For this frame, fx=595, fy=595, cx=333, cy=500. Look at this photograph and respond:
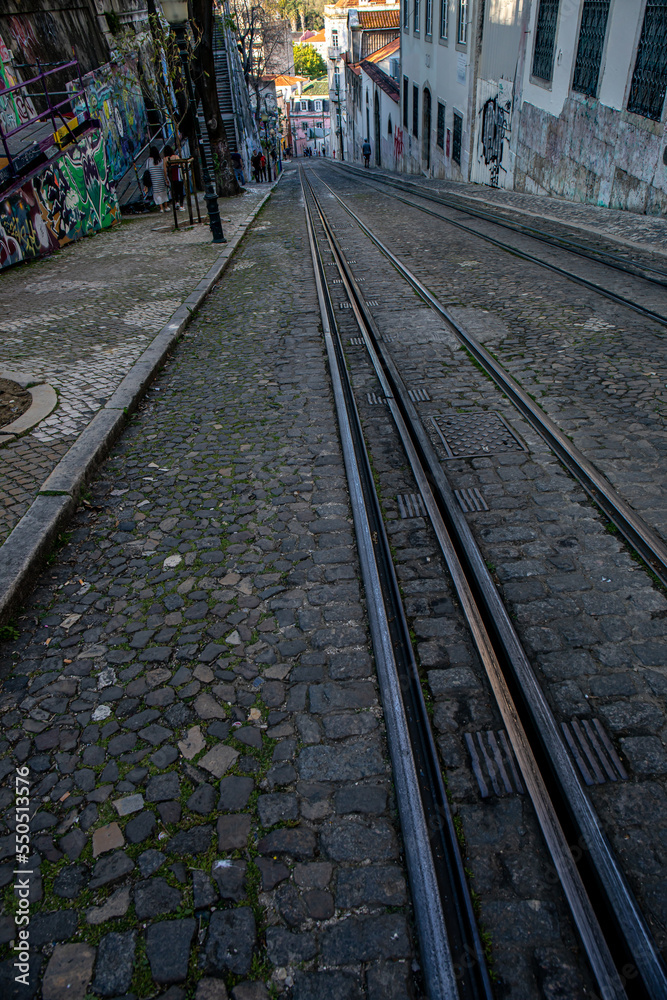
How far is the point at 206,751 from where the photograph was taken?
252cm

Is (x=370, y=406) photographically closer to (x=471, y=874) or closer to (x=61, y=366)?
(x=61, y=366)

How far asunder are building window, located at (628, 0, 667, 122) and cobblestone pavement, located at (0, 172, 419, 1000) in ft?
39.3

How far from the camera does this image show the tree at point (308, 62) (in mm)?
96125

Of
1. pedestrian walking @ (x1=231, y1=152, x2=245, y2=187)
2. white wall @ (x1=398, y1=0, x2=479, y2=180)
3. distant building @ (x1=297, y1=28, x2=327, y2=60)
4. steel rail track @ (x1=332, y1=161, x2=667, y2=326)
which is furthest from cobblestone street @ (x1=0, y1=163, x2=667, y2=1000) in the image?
distant building @ (x1=297, y1=28, x2=327, y2=60)

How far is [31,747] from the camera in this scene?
8.39 feet

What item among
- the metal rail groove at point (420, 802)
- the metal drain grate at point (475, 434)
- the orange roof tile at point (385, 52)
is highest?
the orange roof tile at point (385, 52)

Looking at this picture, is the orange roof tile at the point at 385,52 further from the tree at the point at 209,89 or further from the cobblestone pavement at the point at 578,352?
the cobblestone pavement at the point at 578,352

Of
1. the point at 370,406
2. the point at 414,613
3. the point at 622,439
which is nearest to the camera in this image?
the point at 414,613

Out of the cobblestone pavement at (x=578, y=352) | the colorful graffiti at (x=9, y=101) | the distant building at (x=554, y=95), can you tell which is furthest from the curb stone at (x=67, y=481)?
the colorful graffiti at (x=9, y=101)

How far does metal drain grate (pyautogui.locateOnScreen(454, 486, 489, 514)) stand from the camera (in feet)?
13.2

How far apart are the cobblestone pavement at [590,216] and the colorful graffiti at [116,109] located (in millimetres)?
10244

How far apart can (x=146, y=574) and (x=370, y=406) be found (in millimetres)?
2727

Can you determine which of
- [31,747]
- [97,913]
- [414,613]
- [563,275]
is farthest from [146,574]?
[563,275]

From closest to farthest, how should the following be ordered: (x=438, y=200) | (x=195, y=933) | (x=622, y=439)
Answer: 1. (x=195, y=933)
2. (x=622, y=439)
3. (x=438, y=200)
